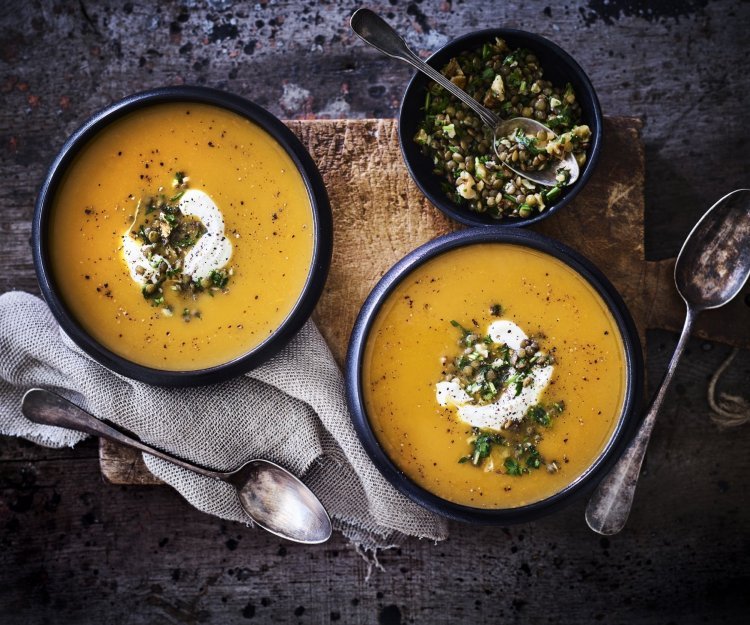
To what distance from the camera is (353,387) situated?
5.39ft

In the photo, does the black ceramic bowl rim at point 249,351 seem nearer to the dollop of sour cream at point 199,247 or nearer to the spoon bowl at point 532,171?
the dollop of sour cream at point 199,247

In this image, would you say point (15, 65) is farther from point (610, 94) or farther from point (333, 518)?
point (610, 94)

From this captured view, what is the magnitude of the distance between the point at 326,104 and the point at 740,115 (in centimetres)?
132

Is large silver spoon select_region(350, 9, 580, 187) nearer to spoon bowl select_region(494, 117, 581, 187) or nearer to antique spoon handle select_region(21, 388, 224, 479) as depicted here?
spoon bowl select_region(494, 117, 581, 187)

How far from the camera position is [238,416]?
184cm

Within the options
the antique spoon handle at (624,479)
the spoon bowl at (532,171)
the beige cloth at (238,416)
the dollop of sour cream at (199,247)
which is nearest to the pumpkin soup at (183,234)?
the dollop of sour cream at (199,247)

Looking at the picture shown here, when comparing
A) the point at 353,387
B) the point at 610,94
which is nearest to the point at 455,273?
the point at 353,387

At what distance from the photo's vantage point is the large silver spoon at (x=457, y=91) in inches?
70.0

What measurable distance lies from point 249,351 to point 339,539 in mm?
775

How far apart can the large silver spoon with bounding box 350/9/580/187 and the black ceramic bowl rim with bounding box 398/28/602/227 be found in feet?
0.16

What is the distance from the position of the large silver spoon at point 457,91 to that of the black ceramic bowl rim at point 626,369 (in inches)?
10.1

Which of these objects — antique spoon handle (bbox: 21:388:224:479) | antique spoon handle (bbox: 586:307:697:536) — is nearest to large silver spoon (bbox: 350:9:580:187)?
antique spoon handle (bbox: 586:307:697:536)

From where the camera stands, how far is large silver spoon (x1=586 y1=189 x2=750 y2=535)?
6.08 ft

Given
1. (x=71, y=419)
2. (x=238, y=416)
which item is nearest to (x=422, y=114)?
(x=238, y=416)
